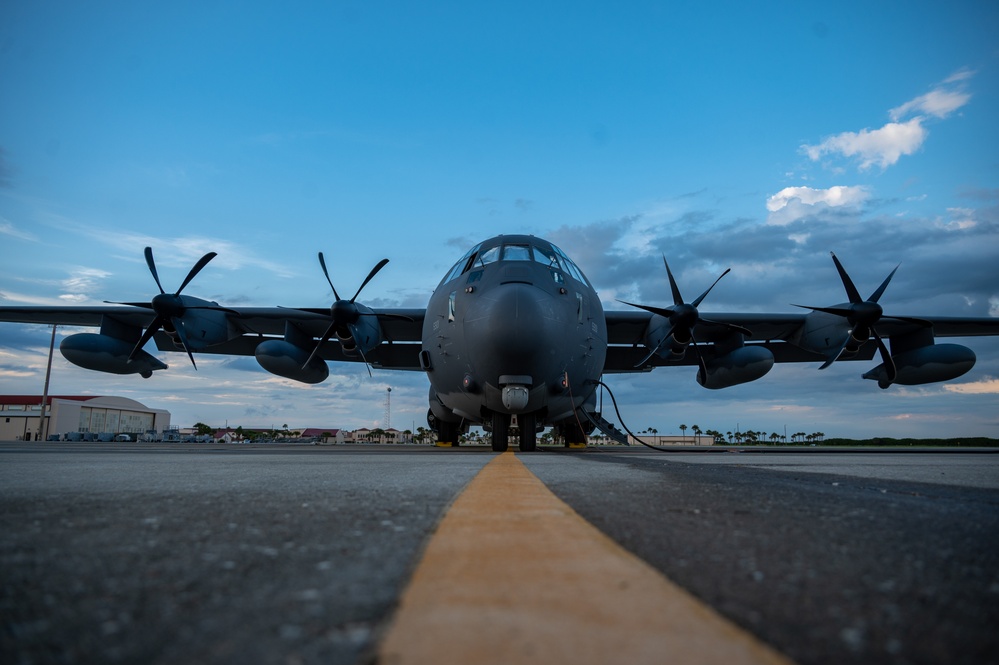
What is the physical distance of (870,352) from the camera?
21000 millimetres

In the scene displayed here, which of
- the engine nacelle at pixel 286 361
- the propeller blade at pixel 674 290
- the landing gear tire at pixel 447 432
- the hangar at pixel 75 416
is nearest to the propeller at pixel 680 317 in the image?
the propeller blade at pixel 674 290

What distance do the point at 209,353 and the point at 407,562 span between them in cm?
2249

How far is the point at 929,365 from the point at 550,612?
1997cm

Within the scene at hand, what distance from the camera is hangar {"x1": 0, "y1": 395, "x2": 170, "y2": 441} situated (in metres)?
70.1

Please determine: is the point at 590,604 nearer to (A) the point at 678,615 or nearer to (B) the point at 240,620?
(A) the point at 678,615

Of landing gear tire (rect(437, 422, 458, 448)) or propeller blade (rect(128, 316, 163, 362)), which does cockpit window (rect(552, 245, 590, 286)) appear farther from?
propeller blade (rect(128, 316, 163, 362))

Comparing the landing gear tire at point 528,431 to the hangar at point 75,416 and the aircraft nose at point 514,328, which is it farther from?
the hangar at point 75,416

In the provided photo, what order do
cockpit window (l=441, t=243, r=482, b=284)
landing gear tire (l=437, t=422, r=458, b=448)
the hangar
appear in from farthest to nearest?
the hangar → landing gear tire (l=437, t=422, r=458, b=448) → cockpit window (l=441, t=243, r=482, b=284)

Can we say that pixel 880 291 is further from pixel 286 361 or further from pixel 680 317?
pixel 286 361

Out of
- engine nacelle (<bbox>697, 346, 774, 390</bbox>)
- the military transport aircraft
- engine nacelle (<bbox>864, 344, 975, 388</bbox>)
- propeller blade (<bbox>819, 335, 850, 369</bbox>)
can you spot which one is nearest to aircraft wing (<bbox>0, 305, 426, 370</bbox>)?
the military transport aircraft

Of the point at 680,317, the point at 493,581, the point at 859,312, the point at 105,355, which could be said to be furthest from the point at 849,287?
the point at 105,355

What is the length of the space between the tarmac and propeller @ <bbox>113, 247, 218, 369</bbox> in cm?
1457

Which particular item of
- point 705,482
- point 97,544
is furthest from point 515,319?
point 97,544

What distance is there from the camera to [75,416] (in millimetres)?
77438
